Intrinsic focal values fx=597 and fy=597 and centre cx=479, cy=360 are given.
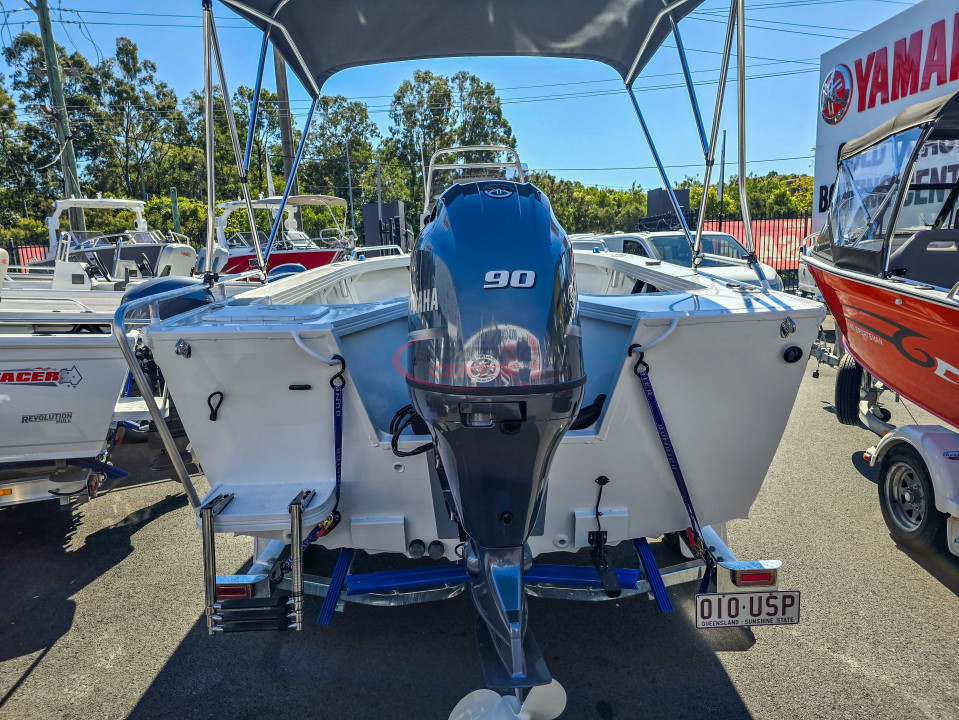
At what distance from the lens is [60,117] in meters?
16.5

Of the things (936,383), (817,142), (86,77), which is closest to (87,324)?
(936,383)

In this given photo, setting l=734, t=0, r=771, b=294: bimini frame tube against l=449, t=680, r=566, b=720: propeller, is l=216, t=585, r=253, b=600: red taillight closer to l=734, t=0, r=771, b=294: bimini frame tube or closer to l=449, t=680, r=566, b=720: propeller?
l=449, t=680, r=566, b=720: propeller

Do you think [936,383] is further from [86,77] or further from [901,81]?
[86,77]

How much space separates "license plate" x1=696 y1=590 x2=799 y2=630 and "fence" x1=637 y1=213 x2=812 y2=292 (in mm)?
13353

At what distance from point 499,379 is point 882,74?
12.3 metres

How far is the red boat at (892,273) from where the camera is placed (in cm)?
318

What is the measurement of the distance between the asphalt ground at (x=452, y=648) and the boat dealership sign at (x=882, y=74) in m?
9.28

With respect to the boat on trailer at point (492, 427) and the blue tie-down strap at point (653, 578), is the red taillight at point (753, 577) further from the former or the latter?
the blue tie-down strap at point (653, 578)

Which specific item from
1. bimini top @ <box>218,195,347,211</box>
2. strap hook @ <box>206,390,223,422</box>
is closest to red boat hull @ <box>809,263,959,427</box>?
strap hook @ <box>206,390,223,422</box>

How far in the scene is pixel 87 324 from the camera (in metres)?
3.54

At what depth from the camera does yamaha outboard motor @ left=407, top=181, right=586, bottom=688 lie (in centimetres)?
164

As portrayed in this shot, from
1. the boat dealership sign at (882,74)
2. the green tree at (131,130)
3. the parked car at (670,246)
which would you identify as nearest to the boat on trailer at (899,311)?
the parked car at (670,246)

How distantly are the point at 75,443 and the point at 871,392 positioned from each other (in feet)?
18.2

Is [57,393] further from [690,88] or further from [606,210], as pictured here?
[606,210]
